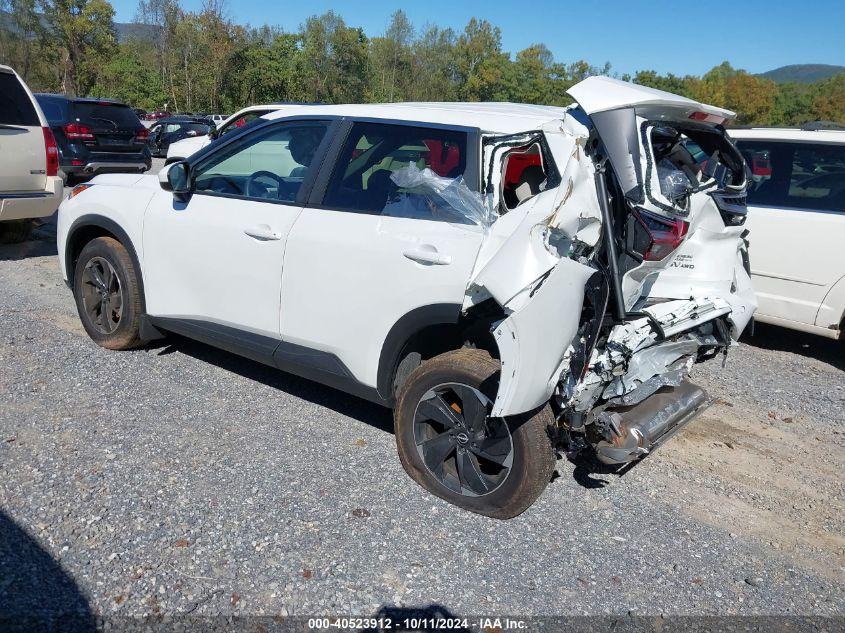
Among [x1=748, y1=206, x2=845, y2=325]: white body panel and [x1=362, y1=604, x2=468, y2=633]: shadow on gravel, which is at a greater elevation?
[x1=748, y1=206, x2=845, y2=325]: white body panel

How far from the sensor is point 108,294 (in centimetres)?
506

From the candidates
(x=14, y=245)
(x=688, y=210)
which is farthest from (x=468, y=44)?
(x=688, y=210)

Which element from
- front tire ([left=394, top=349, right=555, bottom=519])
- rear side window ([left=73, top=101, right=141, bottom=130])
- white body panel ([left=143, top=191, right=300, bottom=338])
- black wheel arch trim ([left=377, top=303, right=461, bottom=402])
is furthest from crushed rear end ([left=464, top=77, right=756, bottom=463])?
rear side window ([left=73, top=101, right=141, bottom=130])

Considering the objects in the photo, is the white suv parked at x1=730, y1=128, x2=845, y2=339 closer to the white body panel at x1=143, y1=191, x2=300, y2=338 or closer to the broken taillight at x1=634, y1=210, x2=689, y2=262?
the broken taillight at x1=634, y1=210, x2=689, y2=262

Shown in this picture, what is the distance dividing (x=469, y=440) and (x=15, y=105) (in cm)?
727

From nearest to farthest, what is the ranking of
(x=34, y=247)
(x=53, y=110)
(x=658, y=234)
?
(x=658, y=234)
(x=34, y=247)
(x=53, y=110)

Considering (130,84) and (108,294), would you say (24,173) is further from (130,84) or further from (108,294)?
(130,84)

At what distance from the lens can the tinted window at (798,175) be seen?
18.9 ft

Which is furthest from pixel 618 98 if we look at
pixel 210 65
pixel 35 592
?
pixel 210 65

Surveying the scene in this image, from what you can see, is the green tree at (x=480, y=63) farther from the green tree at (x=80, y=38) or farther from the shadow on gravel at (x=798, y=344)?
the shadow on gravel at (x=798, y=344)

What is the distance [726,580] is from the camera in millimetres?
3102

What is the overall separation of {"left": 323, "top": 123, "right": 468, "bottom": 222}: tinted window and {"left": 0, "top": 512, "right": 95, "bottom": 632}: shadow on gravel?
7.07 ft

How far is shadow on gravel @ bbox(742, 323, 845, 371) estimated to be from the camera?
20.6ft

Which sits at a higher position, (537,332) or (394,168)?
(394,168)
